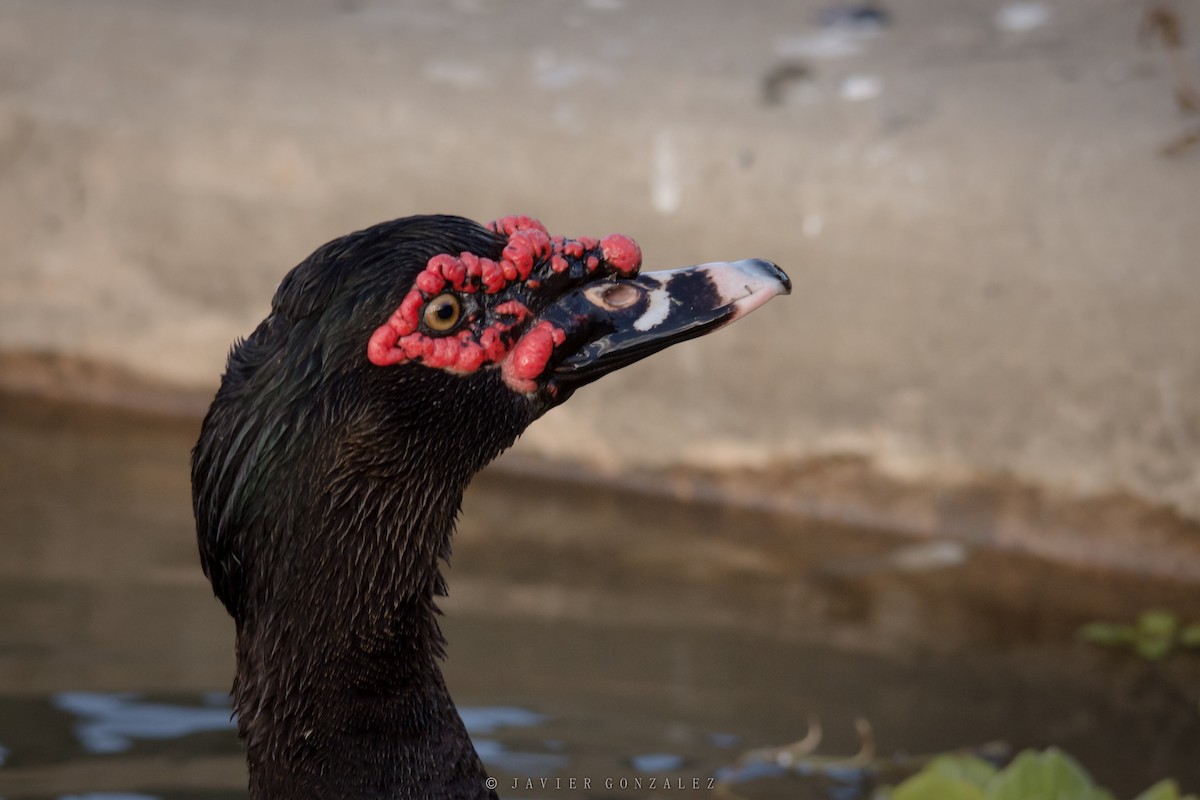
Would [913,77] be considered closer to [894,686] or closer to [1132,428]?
[1132,428]

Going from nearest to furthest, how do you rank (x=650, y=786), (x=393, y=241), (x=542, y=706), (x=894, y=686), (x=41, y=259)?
(x=393, y=241) < (x=650, y=786) < (x=542, y=706) < (x=894, y=686) < (x=41, y=259)

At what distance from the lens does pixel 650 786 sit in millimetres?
2967

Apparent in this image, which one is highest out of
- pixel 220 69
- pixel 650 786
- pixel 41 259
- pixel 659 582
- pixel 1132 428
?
pixel 220 69

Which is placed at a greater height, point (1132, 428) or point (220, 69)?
point (220, 69)

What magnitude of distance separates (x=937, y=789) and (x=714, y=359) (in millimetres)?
2172

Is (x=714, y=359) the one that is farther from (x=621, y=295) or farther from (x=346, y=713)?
(x=346, y=713)

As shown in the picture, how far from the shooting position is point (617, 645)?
3609mm

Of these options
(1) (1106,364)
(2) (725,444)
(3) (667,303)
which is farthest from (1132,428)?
(3) (667,303)

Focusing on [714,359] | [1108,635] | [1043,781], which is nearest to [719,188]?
[714,359]

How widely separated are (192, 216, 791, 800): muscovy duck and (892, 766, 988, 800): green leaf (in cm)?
90

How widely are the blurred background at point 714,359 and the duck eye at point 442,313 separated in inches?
55.9

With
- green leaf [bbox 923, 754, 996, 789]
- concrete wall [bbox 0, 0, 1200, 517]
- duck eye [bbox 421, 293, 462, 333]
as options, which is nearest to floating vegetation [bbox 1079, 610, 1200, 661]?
concrete wall [bbox 0, 0, 1200, 517]

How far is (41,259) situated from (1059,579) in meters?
3.35

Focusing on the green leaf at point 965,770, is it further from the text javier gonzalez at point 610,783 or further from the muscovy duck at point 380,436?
the muscovy duck at point 380,436
